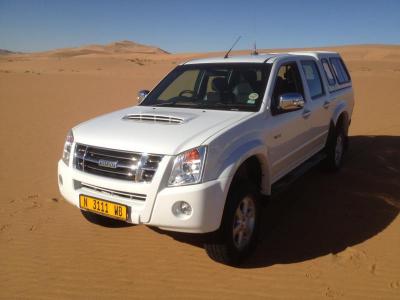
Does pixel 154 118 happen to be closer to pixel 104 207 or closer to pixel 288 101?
pixel 104 207

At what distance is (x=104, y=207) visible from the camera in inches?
136

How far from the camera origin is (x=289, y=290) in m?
3.32

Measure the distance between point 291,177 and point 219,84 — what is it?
4.49 feet

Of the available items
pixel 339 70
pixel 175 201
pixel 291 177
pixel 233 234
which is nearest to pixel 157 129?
pixel 175 201

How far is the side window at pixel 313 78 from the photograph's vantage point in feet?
17.4

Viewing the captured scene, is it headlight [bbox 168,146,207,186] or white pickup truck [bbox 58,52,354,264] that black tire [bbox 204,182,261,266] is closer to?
white pickup truck [bbox 58,52,354,264]

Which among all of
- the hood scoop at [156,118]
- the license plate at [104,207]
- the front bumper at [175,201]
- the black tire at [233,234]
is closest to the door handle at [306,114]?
the black tire at [233,234]

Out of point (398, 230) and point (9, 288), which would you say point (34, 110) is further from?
point (398, 230)

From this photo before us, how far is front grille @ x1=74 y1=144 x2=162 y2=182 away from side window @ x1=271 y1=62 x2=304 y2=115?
5.73ft

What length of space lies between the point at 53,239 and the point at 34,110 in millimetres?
10046

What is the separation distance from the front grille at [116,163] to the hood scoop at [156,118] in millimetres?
607

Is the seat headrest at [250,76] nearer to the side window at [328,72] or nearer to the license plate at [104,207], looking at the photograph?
the side window at [328,72]

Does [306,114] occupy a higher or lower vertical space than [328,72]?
lower

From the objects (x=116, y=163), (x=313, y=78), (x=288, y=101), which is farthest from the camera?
(x=313, y=78)
